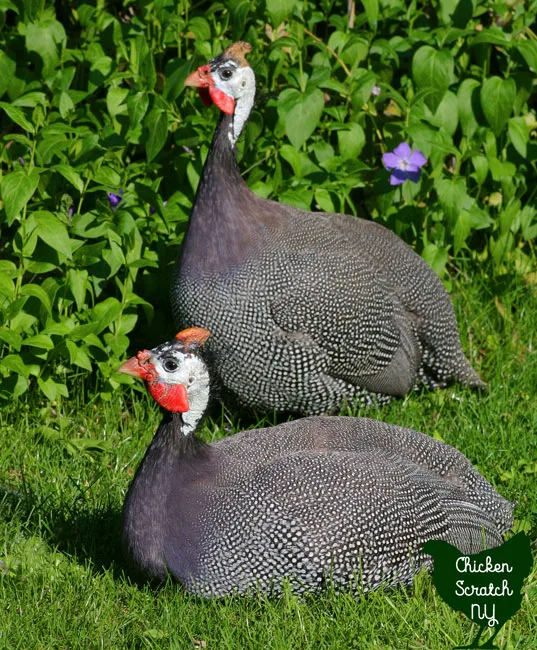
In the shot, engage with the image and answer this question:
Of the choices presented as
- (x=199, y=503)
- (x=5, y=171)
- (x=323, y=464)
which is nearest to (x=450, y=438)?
(x=323, y=464)

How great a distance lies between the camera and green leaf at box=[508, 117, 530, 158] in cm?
526

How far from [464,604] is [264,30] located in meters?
3.06

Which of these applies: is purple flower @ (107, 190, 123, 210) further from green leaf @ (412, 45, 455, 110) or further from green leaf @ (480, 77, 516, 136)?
green leaf @ (480, 77, 516, 136)

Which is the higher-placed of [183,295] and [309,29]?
[309,29]

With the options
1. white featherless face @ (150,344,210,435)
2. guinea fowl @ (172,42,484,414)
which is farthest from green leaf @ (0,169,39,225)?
white featherless face @ (150,344,210,435)

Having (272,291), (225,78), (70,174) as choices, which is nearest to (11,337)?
(70,174)

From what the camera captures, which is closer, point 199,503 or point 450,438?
point 199,503

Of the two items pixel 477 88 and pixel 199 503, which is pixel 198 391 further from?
pixel 477 88

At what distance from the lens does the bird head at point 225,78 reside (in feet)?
14.7

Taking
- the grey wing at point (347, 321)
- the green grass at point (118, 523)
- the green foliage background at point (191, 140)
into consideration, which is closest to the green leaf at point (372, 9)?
the green foliage background at point (191, 140)

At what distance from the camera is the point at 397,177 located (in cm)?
503

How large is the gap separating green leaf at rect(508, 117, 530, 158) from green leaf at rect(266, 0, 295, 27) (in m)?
1.16

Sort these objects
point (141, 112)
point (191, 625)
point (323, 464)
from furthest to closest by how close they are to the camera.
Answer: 1. point (141, 112)
2. point (323, 464)
3. point (191, 625)

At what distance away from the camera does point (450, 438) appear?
14.7ft
